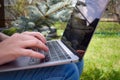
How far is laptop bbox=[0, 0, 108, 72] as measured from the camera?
76 cm

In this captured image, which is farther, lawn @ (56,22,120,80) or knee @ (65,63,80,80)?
lawn @ (56,22,120,80)

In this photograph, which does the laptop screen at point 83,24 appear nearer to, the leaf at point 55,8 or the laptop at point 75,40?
the laptop at point 75,40

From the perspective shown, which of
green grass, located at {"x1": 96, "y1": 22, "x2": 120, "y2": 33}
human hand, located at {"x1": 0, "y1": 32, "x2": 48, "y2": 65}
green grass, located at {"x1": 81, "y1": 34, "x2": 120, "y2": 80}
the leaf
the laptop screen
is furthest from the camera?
green grass, located at {"x1": 96, "y1": 22, "x2": 120, "y2": 33}

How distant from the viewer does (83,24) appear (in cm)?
102

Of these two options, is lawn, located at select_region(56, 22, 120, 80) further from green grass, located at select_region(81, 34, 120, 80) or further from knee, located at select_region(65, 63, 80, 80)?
knee, located at select_region(65, 63, 80, 80)

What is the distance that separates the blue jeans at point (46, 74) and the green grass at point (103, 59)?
1314 mm

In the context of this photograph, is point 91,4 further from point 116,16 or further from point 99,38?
point 116,16

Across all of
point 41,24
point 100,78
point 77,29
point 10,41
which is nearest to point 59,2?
point 41,24

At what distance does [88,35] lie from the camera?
0.89 metres

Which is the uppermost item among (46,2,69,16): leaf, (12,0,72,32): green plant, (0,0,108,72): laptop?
(0,0,108,72): laptop

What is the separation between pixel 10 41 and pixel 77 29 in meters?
0.36

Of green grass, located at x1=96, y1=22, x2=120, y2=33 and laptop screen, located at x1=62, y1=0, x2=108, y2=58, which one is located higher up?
laptop screen, located at x1=62, y1=0, x2=108, y2=58

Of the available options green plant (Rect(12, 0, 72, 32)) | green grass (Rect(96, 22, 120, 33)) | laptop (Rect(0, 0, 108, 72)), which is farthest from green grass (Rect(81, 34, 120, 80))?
laptop (Rect(0, 0, 108, 72))

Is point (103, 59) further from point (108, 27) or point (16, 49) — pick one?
point (16, 49)
